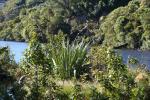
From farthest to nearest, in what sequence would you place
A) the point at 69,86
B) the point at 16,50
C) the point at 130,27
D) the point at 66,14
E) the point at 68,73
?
the point at 66,14
the point at 130,27
the point at 16,50
the point at 68,73
the point at 69,86

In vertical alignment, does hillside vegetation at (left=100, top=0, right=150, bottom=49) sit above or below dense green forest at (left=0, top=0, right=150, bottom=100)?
below

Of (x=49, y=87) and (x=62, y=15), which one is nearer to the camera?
(x=49, y=87)

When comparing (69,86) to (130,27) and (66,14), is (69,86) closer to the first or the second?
(130,27)

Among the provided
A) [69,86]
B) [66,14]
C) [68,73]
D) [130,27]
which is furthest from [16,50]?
[66,14]

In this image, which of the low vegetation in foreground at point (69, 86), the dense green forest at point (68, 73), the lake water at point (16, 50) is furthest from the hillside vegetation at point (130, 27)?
the low vegetation in foreground at point (69, 86)

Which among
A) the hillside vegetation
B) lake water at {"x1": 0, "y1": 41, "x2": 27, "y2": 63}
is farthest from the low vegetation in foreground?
the hillside vegetation

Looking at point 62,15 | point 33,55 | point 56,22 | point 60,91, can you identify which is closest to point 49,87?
point 60,91

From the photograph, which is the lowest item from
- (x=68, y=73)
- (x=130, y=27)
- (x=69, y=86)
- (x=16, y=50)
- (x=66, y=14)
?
Result: (x=130, y=27)

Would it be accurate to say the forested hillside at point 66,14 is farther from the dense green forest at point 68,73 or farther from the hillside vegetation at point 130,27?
the dense green forest at point 68,73

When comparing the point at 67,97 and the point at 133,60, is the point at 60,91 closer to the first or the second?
the point at 67,97

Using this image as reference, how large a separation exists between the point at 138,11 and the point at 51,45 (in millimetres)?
93926

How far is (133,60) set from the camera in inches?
513

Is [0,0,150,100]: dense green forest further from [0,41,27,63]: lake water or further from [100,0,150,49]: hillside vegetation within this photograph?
[100,0,150,49]: hillside vegetation

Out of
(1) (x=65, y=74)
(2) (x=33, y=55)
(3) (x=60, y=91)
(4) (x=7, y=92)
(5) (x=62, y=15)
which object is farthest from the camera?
(5) (x=62, y=15)
